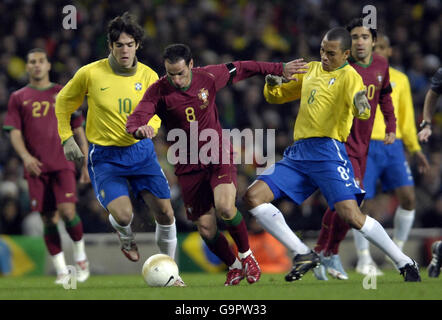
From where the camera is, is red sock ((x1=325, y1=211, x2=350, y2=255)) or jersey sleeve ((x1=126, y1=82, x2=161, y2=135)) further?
red sock ((x1=325, y1=211, x2=350, y2=255))

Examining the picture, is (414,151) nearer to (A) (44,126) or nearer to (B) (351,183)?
(B) (351,183)

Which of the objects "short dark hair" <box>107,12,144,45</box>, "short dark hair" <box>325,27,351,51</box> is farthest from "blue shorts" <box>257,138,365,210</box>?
"short dark hair" <box>107,12,144,45</box>

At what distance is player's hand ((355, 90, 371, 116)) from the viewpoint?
6.93 m

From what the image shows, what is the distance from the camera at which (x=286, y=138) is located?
14.2m

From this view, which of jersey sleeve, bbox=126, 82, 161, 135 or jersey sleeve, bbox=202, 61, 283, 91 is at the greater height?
jersey sleeve, bbox=202, 61, 283, 91

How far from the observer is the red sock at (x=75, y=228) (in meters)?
9.66

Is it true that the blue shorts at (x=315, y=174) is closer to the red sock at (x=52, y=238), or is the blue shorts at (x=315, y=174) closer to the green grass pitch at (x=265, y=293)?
the green grass pitch at (x=265, y=293)

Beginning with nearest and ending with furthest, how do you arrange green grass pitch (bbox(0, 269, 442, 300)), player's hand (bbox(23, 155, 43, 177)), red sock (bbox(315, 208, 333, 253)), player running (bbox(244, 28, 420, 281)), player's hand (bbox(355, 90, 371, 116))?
green grass pitch (bbox(0, 269, 442, 300)), player's hand (bbox(355, 90, 371, 116)), player running (bbox(244, 28, 420, 281)), red sock (bbox(315, 208, 333, 253)), player's hand (bbox(23, 155, 43, 177))

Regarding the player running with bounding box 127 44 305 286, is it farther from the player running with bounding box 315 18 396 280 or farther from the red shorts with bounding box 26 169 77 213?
the red shorts with bounding box 26 169 77 213

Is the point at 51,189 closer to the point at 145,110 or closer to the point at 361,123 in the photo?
the point at 145,110

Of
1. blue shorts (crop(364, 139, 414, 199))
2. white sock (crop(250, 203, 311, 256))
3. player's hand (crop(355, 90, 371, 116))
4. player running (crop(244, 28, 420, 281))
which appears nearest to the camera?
player's hand (crop(355, 90, 371, 116))

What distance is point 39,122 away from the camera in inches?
382

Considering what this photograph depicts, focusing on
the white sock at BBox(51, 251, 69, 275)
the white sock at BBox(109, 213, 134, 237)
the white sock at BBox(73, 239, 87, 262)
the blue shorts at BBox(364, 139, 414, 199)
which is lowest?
the white sock at BBox(51, 251, 69, 275)

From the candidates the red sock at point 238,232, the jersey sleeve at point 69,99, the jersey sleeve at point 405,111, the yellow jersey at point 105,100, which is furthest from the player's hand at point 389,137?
the jersey sleeve at point 69,99
